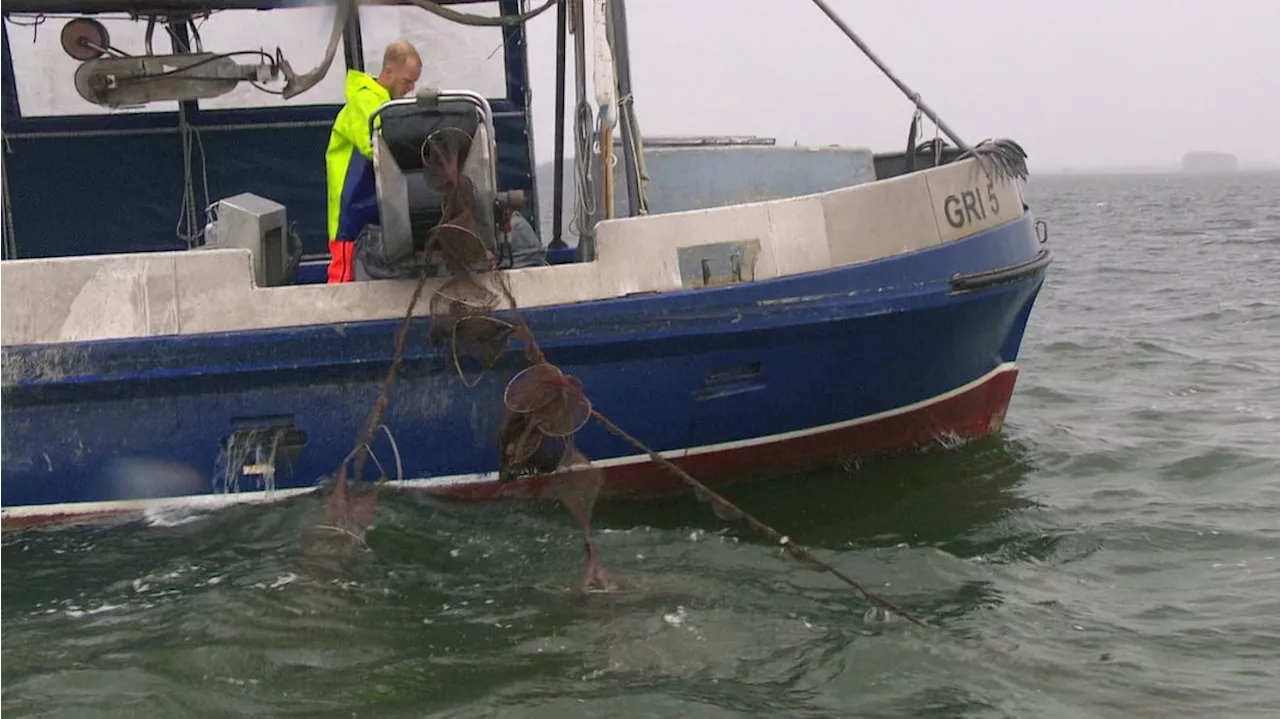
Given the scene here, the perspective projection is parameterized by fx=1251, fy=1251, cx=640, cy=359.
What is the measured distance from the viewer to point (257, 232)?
17.5ft

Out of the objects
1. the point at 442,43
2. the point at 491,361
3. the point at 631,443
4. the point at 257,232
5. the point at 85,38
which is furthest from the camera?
the point at 442,43

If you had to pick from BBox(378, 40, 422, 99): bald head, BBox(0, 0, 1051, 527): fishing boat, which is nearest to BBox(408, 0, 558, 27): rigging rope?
BBox(0, 0, 1051, 527): fishing boat

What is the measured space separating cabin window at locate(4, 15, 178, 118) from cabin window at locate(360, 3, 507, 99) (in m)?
1.09

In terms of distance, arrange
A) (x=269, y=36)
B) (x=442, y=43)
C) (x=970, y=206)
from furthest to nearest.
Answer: (x=442, y=43) → (x=269, y=36) → (x=970, y=206)

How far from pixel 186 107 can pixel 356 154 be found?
86.8 inches

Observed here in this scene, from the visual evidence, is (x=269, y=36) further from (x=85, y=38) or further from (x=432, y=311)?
(x=432, y=311)

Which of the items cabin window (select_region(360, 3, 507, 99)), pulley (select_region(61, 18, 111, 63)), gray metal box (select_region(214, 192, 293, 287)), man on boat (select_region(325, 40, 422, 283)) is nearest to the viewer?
man on boat (select_region(325, 40, 422, 283))

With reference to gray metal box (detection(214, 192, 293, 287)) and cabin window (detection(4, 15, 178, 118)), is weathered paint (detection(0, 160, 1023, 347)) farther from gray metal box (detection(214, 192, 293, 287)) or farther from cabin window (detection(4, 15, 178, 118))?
cabin window (detection(4, 15, 178, 118))

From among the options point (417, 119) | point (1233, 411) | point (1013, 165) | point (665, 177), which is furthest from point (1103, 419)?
point (417, 119)

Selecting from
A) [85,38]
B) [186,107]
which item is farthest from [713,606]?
[85,38]

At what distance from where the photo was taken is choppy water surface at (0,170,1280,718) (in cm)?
401

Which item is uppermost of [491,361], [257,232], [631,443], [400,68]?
[400,68]

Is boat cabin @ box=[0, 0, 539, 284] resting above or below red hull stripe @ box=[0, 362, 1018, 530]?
above

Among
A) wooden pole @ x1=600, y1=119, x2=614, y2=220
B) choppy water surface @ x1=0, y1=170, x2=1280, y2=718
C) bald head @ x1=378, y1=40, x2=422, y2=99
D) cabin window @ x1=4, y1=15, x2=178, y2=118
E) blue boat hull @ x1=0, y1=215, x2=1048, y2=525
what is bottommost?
choppy water surface @ x1=0, y1=170, x2=1280, y2=718
